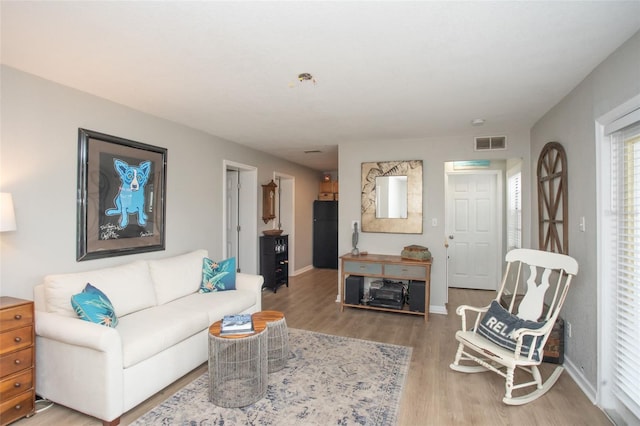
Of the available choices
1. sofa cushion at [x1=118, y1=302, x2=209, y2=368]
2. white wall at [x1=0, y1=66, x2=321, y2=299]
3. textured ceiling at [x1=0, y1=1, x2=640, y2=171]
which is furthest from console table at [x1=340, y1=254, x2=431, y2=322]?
white wall at [x1=0, y1=66, x2=321, y2=299]

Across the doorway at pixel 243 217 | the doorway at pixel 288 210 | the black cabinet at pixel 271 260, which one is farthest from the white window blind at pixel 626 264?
the doorway at pixel 288 210

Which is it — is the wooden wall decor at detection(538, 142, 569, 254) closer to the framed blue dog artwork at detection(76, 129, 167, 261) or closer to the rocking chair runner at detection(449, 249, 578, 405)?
the rocking chair runner at detection(449, 249, 578, 405)

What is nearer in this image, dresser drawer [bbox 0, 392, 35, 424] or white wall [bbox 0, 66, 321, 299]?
dresser drawer [bbox 0, 392, 35, 424]

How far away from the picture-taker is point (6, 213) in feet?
6.99

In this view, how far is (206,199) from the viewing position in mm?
4312

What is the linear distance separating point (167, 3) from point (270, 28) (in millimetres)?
528

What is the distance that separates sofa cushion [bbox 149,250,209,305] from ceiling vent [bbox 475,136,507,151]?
381cm

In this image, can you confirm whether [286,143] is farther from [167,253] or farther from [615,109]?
[615,109]

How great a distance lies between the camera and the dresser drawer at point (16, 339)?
201cm

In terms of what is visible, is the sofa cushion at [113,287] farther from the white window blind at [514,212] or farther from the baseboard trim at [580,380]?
the white window blind at [514,212]

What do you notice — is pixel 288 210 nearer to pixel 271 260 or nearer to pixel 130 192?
pixel 271 260

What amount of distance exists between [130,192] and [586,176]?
3994 millimetres

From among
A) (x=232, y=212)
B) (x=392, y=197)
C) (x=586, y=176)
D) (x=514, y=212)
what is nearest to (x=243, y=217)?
(x=232, y=212)

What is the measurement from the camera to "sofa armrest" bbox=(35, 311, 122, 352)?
2.01 metres
